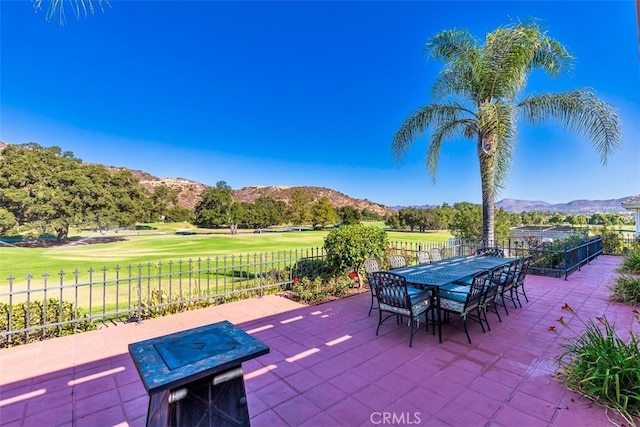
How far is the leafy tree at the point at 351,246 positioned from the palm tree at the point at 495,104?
3.71m

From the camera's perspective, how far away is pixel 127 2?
8250 mm

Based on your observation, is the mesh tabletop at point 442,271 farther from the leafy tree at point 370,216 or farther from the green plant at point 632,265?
the leafy tree at point 370,216

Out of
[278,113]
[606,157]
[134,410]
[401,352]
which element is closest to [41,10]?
[134,410]

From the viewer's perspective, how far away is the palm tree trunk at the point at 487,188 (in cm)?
806

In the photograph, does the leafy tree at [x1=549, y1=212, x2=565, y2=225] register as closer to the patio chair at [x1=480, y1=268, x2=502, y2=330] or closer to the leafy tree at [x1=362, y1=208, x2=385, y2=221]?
the leafy tree at [x1=362, y1=208, x2=385, y2=221]

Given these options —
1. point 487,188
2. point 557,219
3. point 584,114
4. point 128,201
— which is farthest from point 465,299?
point 557,219

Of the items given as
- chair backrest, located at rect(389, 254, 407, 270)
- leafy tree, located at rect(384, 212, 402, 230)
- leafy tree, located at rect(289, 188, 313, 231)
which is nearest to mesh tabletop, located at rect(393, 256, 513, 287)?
chair backrest, located at rect(389, 254, 407, 270)

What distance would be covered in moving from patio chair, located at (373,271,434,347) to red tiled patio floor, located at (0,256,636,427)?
0.38 metres

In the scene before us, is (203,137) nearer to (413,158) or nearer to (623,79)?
(413,158)

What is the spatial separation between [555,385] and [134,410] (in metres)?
3.78

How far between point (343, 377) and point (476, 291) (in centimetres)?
220

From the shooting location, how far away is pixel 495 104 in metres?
7.57

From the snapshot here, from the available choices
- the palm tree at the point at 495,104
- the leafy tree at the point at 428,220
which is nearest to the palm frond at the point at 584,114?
the palm tree at the point at 495,104

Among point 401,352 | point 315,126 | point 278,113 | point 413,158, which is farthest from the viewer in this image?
point 315,126
